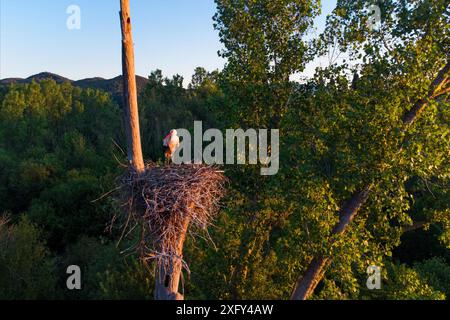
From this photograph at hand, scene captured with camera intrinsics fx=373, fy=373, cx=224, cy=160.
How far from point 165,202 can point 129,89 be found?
2.60 meters

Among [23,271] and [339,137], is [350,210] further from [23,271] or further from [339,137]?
[23,271]

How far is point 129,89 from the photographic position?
8180 mm

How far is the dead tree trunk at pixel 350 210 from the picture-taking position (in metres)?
9.20

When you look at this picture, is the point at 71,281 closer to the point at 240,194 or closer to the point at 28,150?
the point at 240,194

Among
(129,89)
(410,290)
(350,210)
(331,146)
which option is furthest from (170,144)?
(410,290)

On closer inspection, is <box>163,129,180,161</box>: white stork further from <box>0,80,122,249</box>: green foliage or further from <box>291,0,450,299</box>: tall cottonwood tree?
<box>0,80,122,249</box>: green foliage

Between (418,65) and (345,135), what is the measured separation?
221 cm

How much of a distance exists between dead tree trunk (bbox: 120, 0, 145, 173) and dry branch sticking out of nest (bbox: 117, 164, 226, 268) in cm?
39

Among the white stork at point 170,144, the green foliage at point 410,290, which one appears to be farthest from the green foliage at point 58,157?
the green foliage at point 410,290

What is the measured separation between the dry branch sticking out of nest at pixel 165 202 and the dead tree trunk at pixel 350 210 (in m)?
3.44

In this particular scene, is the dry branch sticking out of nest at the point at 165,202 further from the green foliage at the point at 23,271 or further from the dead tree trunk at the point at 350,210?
the green foliage at the point at 23,271

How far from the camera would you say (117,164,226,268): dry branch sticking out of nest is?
784 cm

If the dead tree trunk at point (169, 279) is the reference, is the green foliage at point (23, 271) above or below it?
below

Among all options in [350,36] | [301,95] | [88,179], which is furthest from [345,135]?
[88,179]
